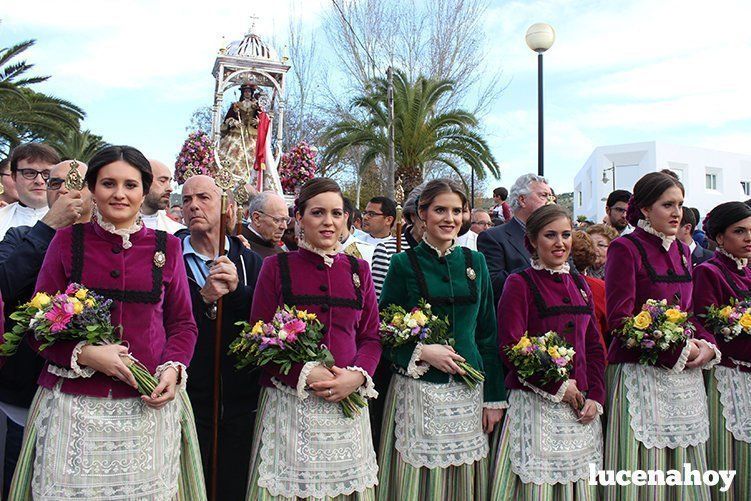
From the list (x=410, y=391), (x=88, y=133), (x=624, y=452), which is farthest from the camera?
(x=88, y=133)

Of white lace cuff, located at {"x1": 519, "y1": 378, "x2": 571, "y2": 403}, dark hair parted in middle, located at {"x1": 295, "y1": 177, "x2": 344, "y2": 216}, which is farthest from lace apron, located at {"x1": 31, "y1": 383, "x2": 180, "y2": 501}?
white lace cuff, located at {"x1": 519, "y1": 378, "x2": 571, "y2": 403}

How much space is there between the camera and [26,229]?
11.8 feet

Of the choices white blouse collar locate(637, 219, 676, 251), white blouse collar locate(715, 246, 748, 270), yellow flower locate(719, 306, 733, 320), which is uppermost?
white blouse collar locate(637, 219, 676, 251)

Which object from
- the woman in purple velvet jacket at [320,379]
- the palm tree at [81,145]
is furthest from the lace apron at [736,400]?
the palm tree at [81,145]

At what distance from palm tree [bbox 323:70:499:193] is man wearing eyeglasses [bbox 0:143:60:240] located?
14.5 metres

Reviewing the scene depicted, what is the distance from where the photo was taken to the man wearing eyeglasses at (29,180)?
14.7 feet

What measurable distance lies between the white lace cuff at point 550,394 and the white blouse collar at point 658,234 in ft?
4.23

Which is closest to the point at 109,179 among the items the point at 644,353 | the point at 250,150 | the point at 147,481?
the point at 147,481

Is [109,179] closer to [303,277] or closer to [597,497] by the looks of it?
[303,277]

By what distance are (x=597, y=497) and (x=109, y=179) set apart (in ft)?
11.4

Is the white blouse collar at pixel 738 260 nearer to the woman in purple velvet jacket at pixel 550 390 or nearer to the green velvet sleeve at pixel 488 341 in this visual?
the woman in purple velvet jacket at pixel 550 390

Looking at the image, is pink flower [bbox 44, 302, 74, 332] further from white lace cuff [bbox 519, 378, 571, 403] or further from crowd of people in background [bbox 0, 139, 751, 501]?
white lace cuff [bbox 519, 378, 571, 403]

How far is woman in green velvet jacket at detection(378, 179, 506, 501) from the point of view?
3.80 m

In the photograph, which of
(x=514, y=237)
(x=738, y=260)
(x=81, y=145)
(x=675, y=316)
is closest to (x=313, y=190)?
(x=514, y=237)
